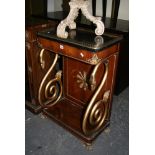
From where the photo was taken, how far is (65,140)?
Answer: 66.1 inches

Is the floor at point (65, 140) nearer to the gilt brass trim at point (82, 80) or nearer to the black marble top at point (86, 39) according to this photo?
the gilt brass trim at point (82, 80)

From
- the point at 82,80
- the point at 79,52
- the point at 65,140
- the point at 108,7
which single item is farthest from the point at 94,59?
the point at 108,7

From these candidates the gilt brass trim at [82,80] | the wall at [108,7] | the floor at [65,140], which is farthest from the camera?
the wall at [108,7]

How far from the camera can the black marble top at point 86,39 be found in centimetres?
131

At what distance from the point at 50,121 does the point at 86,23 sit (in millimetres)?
1052

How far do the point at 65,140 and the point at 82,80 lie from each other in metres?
0.58

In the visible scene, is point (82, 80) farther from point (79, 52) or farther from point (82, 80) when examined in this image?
point (79, 52)

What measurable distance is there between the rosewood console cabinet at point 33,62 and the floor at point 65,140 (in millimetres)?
150

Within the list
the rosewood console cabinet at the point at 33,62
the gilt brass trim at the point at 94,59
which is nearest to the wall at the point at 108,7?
the rosewood console cabinet at the point at 33,62

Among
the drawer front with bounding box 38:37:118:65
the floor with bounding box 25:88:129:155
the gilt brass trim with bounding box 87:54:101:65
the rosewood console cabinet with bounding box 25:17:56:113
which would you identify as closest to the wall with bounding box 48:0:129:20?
the rosewood console cabinet with bounding box 25:17:56:113

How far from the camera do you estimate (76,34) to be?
61.6 inches
